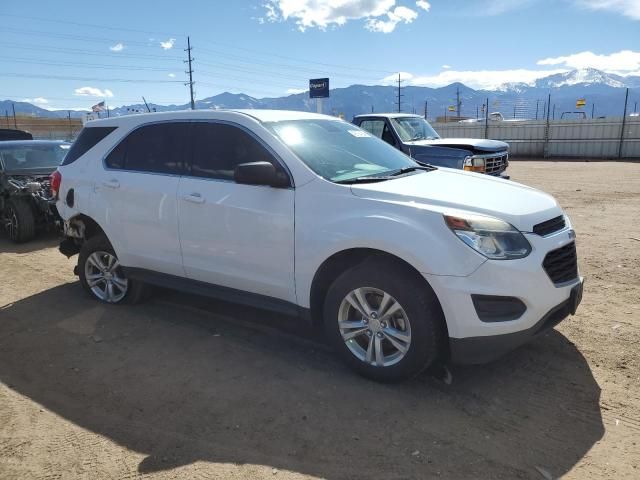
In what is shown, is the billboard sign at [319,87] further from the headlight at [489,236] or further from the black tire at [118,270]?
the headlight at [489,236]

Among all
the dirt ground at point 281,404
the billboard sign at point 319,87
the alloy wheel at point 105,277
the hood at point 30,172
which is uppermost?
the billboard sign at point 319,87

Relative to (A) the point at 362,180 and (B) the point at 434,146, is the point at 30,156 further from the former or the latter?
(A) the point at 362,180

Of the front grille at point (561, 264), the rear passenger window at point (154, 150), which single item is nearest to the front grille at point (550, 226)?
the front grille at point (561, 264)

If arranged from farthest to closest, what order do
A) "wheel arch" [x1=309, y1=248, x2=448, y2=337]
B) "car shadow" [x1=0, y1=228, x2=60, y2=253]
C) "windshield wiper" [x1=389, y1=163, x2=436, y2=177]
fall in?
"car shadow" [x1=0, y1=228, x2=60, y2=253]
"windshield wiper" [x1=389, y1=163, x2=436, y2=177]
"wheel arch" [x1=309, y1=248, x2=448, y2=337]

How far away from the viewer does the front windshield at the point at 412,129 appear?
9.75m

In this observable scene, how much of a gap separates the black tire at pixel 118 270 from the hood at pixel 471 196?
9.11ft

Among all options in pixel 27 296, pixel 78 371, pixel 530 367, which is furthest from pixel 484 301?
pixel 27 296

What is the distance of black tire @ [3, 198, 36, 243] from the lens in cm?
816

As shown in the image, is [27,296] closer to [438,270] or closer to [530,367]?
[438,270]

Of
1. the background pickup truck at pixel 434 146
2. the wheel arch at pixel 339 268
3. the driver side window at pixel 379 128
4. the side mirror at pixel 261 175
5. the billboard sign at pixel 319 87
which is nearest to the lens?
the wheel arch at pixel 339 268

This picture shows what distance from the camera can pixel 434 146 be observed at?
9148 millimetres

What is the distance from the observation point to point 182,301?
17.5 feet

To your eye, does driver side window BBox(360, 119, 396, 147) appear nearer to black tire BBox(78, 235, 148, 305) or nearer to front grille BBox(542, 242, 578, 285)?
black tire BBox(78, 235, 148, 305)

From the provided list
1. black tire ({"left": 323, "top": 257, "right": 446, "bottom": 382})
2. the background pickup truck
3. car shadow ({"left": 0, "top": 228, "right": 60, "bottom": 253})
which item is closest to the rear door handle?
black tire ({"left": 323, "top": 257, "right": 446, "bottom": 382})
